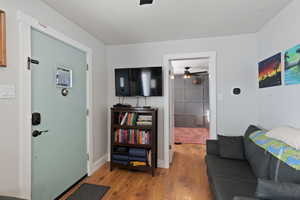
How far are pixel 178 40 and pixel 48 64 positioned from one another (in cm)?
217

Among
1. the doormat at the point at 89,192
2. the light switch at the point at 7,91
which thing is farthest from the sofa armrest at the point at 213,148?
the light switch at the point at 7,91

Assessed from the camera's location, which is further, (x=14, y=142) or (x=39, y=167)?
(x=39, y=167)

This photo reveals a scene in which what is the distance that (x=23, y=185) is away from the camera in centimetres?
148

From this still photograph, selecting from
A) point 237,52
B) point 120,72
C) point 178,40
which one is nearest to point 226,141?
point 237,52

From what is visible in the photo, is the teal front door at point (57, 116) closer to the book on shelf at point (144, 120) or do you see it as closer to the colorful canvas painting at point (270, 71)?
the book on shelf at point (144, 120)

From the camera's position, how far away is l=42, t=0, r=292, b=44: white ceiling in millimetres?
1742

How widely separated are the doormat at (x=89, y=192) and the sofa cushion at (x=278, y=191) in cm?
182

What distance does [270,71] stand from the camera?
6.81 feet

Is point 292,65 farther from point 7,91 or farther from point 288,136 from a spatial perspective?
point 7,91

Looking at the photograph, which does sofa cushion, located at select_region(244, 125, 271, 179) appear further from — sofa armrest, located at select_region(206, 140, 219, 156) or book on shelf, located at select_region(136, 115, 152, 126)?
book on shelf, located at select_region(136, 115, 152, 126)

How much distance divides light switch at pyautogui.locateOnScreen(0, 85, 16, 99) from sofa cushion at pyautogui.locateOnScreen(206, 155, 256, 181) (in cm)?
222

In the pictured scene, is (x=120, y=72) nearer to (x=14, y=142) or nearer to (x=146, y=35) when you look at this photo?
(x=146, y=35)

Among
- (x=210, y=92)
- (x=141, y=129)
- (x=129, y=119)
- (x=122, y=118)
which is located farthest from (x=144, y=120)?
(x=210, y=92)

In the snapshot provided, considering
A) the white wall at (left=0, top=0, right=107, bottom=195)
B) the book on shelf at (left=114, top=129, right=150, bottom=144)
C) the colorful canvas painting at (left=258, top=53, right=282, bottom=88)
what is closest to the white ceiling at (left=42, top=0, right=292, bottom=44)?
the white wall at (left=0, top=0, right=107, bottom=195)
